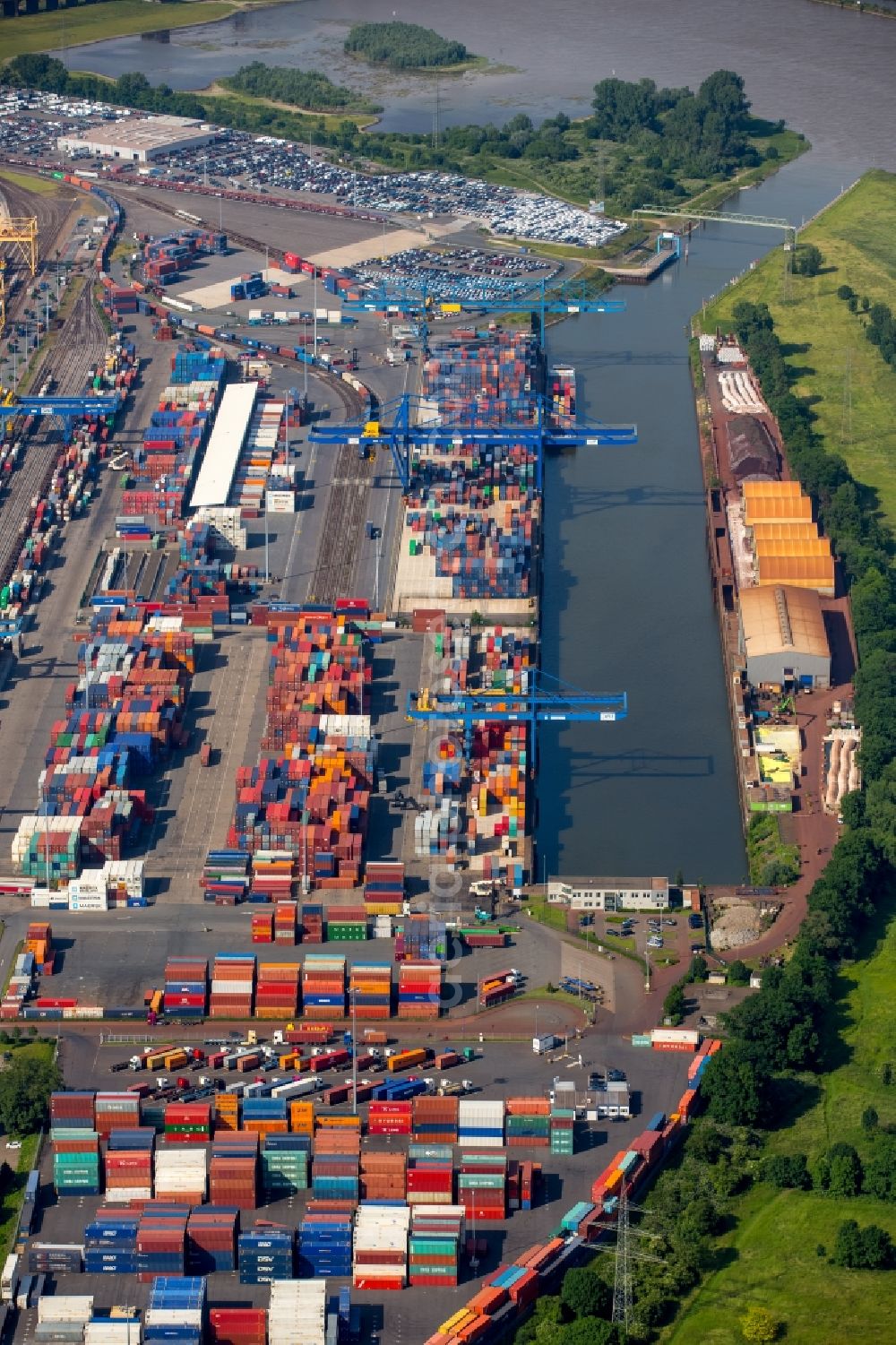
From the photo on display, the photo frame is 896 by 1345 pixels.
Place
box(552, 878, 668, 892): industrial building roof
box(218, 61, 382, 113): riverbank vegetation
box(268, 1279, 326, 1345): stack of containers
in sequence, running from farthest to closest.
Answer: box(218, 61, 382, 113): riverbank vegetation < box(552, 878, 668, 892): industrial building roof < box(268, 1279, 326, 1345): stack of containers

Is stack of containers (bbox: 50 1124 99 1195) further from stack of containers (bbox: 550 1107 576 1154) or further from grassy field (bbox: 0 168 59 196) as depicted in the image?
grassy field (bbox: 0 168 59 196)

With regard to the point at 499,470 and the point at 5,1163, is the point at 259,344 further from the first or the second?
the point at 5,1163

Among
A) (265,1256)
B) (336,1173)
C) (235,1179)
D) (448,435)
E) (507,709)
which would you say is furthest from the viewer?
(448,435)

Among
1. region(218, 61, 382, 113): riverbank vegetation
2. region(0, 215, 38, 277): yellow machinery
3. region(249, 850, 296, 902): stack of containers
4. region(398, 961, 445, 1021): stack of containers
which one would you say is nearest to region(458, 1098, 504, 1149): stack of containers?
region(398, 961, 445, 1021): stack of containers

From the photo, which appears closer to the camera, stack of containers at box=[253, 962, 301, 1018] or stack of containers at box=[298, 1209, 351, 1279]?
stack of containers at box=[298, 1209, 351, 1279]

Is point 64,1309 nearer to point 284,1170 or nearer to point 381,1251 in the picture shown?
point 284,1170

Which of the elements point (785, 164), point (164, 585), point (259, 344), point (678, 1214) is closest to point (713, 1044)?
point (678, 1214)

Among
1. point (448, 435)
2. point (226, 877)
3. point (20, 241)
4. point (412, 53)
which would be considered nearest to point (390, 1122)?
point (226, 877)
